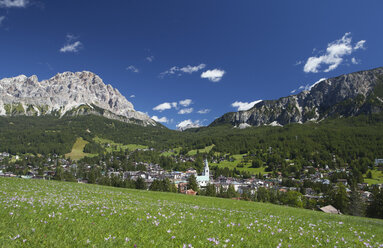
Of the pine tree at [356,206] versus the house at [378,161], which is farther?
the house at [378,161]

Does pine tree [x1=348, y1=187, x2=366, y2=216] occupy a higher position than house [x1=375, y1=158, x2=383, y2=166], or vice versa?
house [x1=375, y1=158, x2=383, y2=166]

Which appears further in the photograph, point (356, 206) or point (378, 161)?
point (378, 161)

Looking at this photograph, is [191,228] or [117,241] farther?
[191,228]

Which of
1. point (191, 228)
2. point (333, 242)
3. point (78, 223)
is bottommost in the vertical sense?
point (333, 242)

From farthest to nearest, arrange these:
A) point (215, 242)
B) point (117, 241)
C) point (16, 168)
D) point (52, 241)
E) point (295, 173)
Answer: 1. point (295, 173)
2. point (16, 168)
3. point (215, 242)
4. point (117, 241)
5. point (52, 241)

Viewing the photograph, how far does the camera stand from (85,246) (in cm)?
471

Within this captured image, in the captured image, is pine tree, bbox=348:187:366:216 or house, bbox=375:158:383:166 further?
house, bbox=375:158:383:166

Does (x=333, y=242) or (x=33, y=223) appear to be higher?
(x=33, y=223)

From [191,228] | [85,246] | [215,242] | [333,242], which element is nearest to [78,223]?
[85,246]

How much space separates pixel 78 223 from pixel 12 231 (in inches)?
64.4

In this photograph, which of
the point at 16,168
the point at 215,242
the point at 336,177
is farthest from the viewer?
the point at 16,168

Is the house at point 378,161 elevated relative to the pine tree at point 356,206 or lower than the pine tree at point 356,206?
elevated

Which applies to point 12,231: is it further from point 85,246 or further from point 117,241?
point 117,241

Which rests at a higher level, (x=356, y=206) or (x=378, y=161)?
(x=378, y=161)
